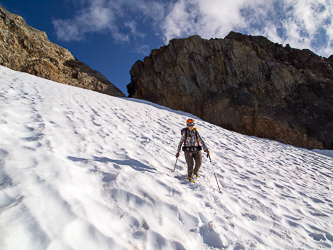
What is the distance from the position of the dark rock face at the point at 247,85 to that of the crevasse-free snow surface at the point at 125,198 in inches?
516

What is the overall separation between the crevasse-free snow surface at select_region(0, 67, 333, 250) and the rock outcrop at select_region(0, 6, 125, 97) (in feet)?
45.4

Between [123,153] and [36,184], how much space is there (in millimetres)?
2372

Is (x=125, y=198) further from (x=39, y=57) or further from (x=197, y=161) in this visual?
(x=39, y=57)

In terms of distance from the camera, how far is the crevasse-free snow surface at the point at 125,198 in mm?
1800

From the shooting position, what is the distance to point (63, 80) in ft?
57.9

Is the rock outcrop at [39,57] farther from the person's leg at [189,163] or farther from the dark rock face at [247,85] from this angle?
the person's leg at [189,163]

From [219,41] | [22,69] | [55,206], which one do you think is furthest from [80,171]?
[219,41]

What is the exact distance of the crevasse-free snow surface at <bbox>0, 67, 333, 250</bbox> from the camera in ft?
5.90

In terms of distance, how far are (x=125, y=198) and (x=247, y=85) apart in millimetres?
21677

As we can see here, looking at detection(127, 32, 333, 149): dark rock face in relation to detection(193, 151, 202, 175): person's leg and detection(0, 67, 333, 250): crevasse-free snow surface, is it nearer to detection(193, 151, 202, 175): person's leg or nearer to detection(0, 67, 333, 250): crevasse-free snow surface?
detection(0, 67, 333, 250): crevasse-free snow surface

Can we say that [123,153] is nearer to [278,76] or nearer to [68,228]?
[68,228]

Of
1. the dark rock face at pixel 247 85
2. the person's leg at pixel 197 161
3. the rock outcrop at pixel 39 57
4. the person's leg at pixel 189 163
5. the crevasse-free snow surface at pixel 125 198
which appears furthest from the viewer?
the dark rock face at pixel 247 85

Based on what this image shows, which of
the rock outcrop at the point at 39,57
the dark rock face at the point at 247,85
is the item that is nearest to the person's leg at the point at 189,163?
the dark rock face at the point at 247,85

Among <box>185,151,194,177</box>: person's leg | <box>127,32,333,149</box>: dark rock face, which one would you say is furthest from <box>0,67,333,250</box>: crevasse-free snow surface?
<box>127,32,333,149</box>: dark rock face
